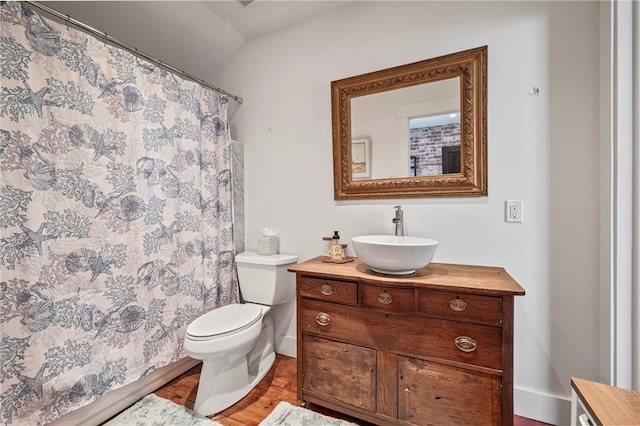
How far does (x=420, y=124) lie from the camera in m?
1.64

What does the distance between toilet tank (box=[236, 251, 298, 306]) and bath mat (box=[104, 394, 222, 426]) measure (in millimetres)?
709

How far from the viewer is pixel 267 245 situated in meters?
2.04

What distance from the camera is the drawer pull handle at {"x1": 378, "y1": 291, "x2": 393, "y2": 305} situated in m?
1.27

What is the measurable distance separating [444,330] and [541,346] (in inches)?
27.3

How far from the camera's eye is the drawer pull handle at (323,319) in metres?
1.42

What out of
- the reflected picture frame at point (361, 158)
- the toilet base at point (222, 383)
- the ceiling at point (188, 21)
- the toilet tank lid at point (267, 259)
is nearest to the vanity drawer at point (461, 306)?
the reflected picture frame at point (361, 158)

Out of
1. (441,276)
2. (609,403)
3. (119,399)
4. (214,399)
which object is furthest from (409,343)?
(119,399)

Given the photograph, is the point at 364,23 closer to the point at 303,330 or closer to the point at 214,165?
the point at 214,165

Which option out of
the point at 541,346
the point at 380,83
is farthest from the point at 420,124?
the point at 541,346

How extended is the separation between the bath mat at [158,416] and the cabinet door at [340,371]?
1.84 feet

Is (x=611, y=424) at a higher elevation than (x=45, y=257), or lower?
lower

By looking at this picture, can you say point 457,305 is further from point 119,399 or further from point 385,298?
point 119,399

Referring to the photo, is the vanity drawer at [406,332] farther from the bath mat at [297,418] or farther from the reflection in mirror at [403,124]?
the reflection in mirror at [403,124]

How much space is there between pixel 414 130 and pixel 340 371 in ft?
4.69
